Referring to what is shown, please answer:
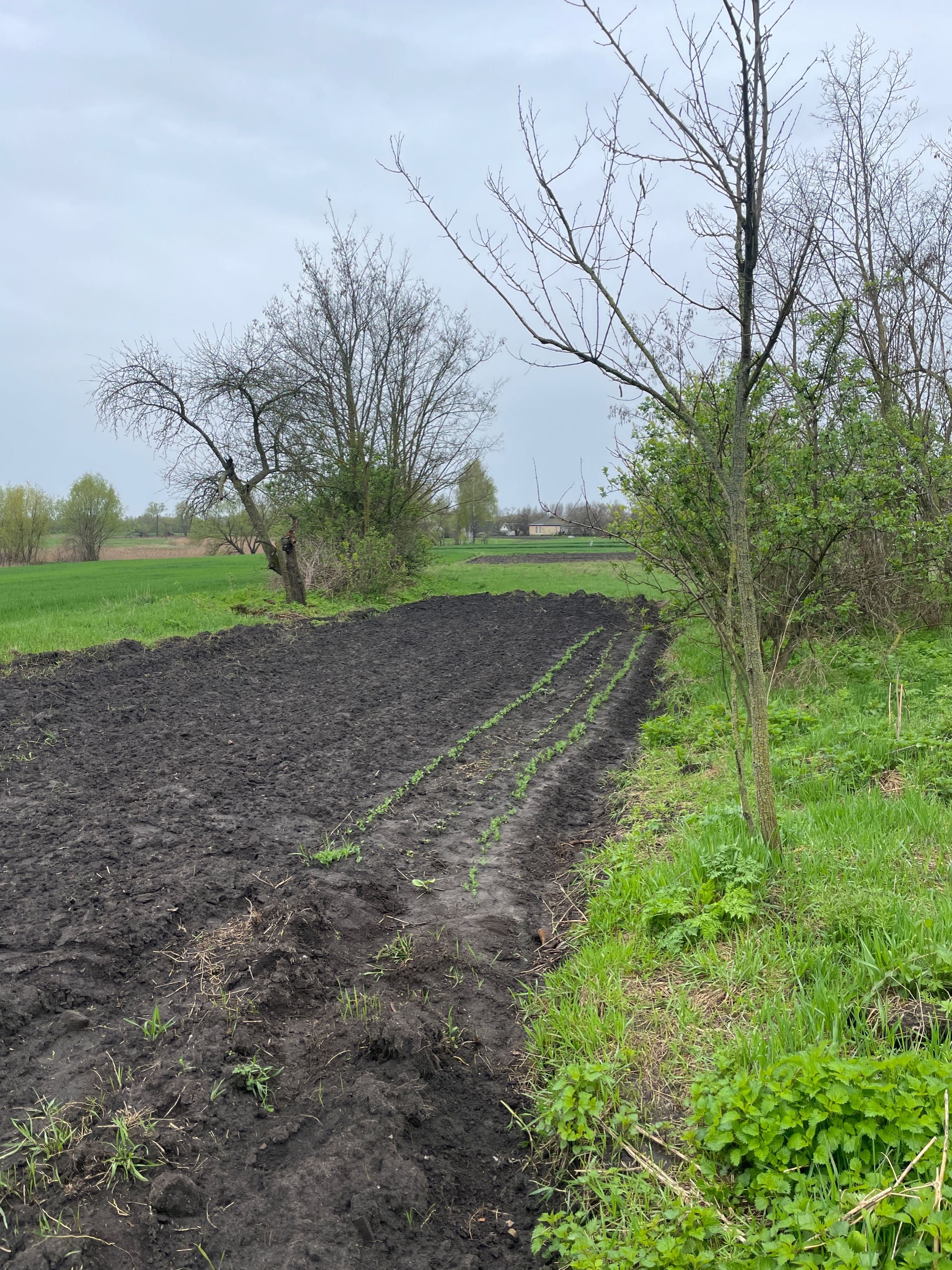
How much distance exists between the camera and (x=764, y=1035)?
3.00 metres

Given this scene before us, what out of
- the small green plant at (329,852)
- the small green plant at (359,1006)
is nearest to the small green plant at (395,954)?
the small green plant at (359,1006)

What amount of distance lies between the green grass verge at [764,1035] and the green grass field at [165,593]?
13.7ft

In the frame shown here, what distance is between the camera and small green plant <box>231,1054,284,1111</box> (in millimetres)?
2986

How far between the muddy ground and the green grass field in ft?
11.9

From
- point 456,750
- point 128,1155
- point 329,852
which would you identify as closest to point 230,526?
point 456,750

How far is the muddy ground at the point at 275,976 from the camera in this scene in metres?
2.51

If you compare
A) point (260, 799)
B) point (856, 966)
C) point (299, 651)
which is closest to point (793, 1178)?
point (856, 966)

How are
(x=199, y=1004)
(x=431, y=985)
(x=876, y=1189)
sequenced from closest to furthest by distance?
(x=876, y=1189)
(x=199, y=1004)
(x=431, y=985)

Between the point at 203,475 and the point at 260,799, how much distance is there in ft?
45.1

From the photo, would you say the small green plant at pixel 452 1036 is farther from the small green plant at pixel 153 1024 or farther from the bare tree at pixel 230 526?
the bare tree at pixel 230 526

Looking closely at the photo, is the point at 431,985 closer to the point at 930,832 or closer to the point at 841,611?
the point at 930,832

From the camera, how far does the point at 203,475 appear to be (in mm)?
17969

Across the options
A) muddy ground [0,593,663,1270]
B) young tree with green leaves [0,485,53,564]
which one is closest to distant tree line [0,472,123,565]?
young tree with green leaves [0,485,53,564]

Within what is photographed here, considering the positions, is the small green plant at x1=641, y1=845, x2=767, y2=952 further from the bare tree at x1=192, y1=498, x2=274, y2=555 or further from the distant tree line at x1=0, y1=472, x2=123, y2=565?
the distant tree line at x1=0, y1=472, x2=123, y2=565
